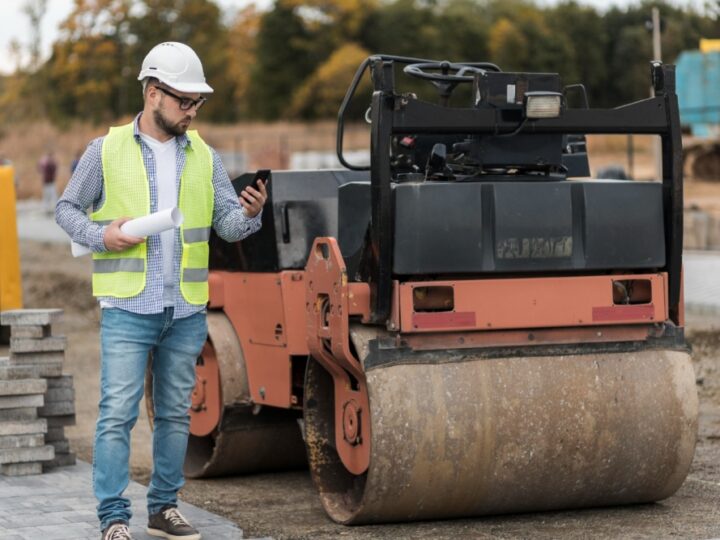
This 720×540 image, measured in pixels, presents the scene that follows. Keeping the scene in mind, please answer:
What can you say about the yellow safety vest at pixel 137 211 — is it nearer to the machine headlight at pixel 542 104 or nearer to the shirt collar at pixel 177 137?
the shirt collar at pixel 177 137

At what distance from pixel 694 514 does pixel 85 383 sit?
6.47m

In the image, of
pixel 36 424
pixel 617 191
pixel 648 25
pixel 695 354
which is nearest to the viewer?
pixel 617 191

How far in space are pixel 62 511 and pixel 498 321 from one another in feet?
6.69

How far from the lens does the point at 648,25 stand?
69.7ft

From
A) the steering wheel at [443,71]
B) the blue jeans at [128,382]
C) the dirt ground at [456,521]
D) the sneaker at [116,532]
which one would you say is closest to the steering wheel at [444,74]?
the steering wheel at [443,71]

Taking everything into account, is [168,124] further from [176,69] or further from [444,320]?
[444,320]

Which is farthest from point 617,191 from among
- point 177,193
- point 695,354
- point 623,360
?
point 695,354

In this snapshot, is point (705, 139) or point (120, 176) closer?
point (120, 176)

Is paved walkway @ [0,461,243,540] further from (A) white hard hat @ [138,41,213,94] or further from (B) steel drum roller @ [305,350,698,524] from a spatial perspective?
(A) white hard hat @ [138,41,213,94]

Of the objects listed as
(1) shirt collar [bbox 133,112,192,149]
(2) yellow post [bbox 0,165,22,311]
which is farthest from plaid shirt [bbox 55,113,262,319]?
(2) yellow post [bbox 0,165,22,311]

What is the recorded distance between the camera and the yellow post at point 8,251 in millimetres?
12266

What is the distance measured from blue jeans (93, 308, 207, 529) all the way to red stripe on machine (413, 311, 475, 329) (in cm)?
86

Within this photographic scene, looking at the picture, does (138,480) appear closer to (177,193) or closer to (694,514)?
(177,193)

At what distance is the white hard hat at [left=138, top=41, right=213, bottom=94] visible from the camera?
550cm
